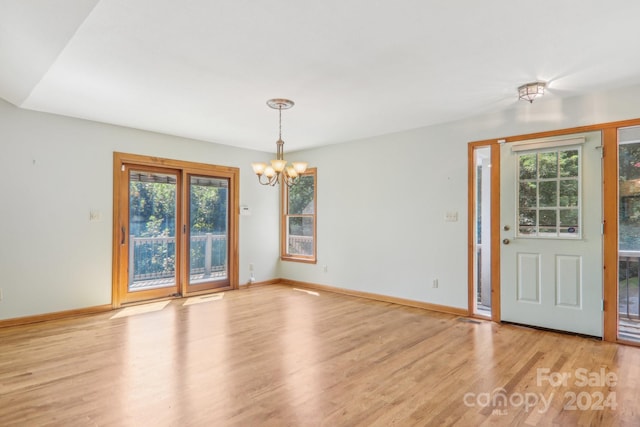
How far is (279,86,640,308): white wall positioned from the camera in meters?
3.91

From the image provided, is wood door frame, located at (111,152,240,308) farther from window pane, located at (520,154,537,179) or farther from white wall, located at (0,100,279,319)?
window pane, located at (520,154,537,179)

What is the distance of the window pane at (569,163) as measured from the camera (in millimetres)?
3715

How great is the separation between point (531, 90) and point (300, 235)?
4290 mm

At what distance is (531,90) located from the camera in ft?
A: 11.0

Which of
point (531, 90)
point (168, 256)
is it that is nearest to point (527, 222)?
point (531, 90)

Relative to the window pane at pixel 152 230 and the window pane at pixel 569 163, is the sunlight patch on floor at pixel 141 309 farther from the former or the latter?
the window pane at pixel 569 163

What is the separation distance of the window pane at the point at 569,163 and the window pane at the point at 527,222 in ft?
1.69

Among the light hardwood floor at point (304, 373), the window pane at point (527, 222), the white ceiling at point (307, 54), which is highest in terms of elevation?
the white ceiling at point (307, 54)

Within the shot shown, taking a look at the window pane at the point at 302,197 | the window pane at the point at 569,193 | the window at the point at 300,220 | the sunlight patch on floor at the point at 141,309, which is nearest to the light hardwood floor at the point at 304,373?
the sunlight patch on floor at the point at 141,309

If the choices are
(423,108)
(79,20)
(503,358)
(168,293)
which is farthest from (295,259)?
(79,20)

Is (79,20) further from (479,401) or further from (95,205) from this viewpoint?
(479,401)

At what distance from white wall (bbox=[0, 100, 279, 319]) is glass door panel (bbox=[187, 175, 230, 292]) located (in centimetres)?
98

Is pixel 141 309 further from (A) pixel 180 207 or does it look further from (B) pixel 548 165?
(B) pixel 548 165

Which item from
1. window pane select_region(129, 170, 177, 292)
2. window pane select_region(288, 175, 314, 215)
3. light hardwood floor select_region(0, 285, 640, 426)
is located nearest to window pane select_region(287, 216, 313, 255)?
window pane select_region(288, 175, 314, 215)
